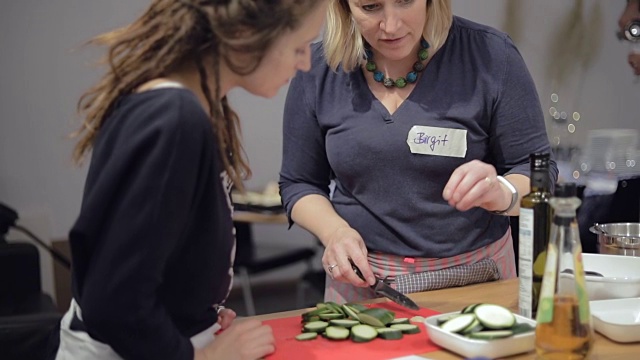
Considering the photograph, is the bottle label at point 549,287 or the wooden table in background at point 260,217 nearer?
the bottle label at point 549,287

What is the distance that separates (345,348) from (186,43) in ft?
1.84

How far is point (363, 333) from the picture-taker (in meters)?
1.34

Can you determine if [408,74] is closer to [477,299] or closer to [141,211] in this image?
[477,299]

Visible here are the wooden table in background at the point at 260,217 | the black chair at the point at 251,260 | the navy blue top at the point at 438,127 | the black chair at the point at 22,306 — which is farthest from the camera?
the black chair at the point at 251,260

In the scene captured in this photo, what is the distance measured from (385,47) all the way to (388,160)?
246mm

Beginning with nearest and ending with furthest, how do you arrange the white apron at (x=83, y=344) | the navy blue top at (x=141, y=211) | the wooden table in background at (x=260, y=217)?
1. the navy blue top at (x=141, y=211)
2. the white apron at (x=83, y=344)
3. the wooden table in background at (x=260, y=217)

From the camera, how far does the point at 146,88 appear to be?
1041 millimetres

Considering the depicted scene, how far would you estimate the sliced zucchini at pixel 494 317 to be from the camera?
1.26 meters

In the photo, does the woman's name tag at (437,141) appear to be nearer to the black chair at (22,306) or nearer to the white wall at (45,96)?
the black chair at (22,306)

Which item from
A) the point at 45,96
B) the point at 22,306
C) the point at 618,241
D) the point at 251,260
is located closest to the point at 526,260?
the point at 618,241

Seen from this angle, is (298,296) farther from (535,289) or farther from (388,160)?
(535,289)

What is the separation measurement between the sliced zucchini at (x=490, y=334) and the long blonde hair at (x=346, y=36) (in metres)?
0.76

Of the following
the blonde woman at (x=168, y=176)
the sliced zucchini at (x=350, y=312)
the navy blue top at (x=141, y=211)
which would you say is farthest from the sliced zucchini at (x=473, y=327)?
the navy blue top at (x=141, y=211)

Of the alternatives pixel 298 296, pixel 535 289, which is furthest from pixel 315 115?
pixel 298 296
